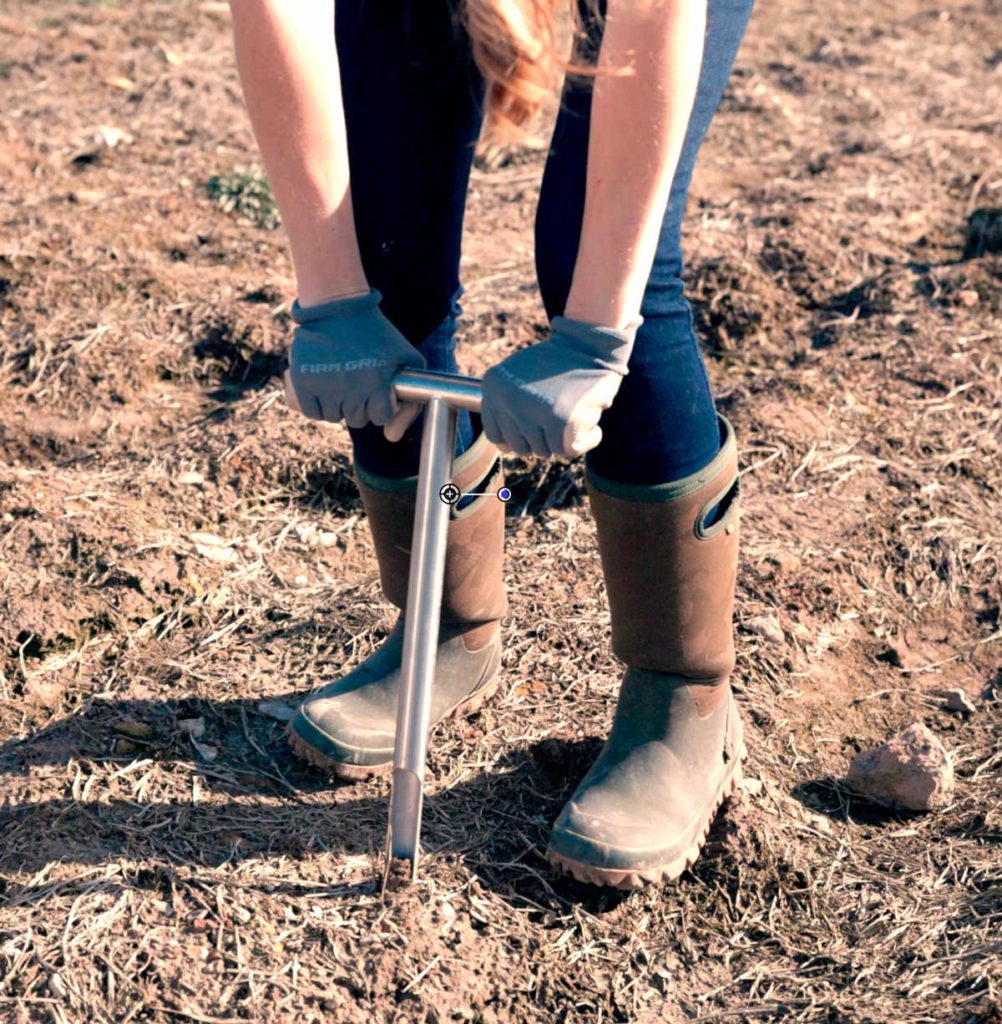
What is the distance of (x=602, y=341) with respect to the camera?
5.21 feet

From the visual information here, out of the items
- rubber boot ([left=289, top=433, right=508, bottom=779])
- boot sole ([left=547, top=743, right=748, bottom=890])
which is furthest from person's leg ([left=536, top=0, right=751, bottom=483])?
boot sole ([left=547, top=743, right=748, bottom=890])

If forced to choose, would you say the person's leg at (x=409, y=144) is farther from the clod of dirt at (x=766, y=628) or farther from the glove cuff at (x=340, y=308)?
the clod of dirt at (x=766, y=628)

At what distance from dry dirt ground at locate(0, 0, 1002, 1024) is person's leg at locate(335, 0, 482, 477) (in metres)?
0.73

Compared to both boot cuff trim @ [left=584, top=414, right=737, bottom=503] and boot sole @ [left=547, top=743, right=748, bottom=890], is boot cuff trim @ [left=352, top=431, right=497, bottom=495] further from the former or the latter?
boot sole @ [left=547, top=743, right=748, bottom=890]

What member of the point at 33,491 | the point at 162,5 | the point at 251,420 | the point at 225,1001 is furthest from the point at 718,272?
the point at 162,5

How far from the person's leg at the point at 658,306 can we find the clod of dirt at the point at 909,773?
2.06 feet

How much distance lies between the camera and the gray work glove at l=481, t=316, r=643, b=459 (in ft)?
5.17

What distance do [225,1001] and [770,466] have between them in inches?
66.9

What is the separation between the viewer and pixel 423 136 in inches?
70.7

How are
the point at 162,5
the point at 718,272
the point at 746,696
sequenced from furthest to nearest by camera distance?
the point at 162,5
the point at 718,272
the point at 746,696

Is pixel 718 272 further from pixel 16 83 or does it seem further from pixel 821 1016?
pixel 16 83

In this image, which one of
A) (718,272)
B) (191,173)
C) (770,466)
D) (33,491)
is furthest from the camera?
(191,173)

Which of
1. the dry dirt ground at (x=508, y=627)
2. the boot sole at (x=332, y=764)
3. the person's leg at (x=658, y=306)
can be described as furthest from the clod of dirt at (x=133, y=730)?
the person's leg at (x=658, y=306)

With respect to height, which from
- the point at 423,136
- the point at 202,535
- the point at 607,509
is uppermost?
the point at 423,136
